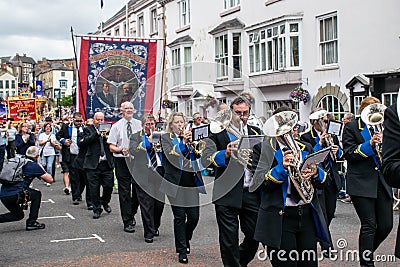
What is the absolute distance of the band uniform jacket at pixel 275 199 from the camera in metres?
4.82

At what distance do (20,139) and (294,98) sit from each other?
9756 millimetres

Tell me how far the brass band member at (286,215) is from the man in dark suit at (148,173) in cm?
353

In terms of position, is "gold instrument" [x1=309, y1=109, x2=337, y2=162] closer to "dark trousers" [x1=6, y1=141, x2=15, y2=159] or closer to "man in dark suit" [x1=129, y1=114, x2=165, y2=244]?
"man in dark suit" [x1=129, y1=114, x2=165, y2=244]

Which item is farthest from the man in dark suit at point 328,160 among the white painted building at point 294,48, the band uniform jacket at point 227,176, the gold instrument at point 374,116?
the band uniform jacket at point 227,176

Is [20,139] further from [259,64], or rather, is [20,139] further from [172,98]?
[259,64]

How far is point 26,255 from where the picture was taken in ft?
25.2

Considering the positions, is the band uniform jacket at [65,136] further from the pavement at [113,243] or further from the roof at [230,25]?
the roof at [230,25]

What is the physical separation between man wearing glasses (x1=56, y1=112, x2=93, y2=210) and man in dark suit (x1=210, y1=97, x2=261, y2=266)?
19.2 feet

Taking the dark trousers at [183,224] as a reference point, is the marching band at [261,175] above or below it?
above

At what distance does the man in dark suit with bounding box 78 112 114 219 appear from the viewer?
10.5m

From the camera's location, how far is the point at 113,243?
830cm

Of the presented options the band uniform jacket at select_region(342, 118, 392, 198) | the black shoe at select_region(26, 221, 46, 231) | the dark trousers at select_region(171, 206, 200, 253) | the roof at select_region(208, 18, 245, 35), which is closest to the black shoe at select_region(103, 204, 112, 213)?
the black shoe at select_region(26, 221, 46, 231)

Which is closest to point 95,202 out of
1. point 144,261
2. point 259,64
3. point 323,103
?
point 144,261

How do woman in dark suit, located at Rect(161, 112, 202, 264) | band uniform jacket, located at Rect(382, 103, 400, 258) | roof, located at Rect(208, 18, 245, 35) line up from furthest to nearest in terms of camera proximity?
roof, located at Rect(208, 18, 245, 35)
woman in dark suit, located at Rect(161, 112, 202, 264)
band uniform jacket, located at Rect(382, 103, 400, 258)
